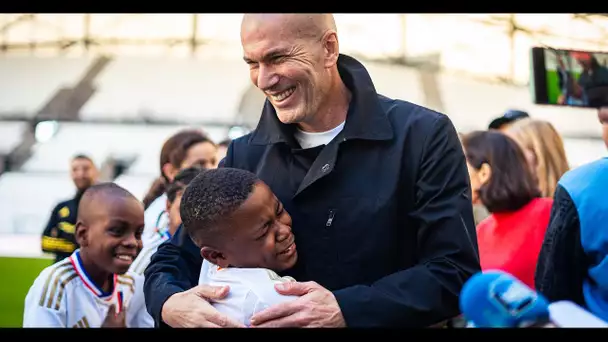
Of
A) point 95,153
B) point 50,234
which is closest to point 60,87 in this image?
point 95,153

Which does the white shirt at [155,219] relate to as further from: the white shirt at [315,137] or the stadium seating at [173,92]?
the white shirt at [315,137]

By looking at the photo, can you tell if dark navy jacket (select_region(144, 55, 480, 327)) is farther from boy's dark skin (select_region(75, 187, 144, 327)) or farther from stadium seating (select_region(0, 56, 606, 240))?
stadium seating (select_region(0, 56, 606, 240))

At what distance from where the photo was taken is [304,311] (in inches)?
65.6

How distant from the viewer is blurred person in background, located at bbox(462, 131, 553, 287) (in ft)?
8.39

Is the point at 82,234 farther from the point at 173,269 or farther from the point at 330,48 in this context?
the point at 330,48

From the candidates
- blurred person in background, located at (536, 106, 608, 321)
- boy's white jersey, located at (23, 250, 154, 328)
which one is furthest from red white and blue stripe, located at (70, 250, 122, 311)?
blurred person in background, located at (536, 106, 608, 321)

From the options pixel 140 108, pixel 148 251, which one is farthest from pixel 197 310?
pixel 140 108

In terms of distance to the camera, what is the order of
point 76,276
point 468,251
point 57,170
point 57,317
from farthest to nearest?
point 57,170 < point 76,276 < point 57,317 < point 468,251

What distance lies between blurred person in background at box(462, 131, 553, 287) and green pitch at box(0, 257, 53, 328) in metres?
1.52

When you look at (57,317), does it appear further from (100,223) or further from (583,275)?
(583,275)

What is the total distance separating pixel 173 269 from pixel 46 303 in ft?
2.36
